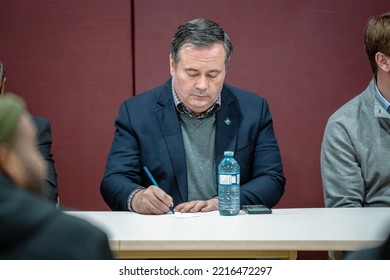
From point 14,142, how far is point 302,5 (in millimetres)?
2596

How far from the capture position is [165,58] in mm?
2982

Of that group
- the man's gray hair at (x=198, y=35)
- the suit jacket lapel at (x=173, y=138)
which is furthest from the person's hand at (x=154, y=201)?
the man's gray hair at (x=198, y=35)

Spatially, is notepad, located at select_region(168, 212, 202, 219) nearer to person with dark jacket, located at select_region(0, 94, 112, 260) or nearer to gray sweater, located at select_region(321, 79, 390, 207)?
gray sweater, located at select_region(321, 79, 390, 207)

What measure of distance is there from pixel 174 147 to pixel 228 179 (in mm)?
355

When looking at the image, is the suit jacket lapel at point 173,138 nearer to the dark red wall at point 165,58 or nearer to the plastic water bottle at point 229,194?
the plastic water bottle at point 229,194

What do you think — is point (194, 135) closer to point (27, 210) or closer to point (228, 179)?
point (228, 179)

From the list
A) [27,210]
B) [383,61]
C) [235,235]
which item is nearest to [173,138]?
[235,235]

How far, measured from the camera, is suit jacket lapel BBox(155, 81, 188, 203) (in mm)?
2223

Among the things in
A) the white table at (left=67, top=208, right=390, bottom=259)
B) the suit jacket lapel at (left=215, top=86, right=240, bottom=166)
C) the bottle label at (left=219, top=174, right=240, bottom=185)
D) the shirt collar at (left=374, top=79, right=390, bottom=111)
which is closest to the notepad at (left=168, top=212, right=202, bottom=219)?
the white table at (left=67, top=208, right=390, bottom=259)

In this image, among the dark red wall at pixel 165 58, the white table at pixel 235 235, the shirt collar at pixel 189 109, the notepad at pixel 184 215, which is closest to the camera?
the white table at pixel 235 235

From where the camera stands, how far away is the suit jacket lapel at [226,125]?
7.43 feet

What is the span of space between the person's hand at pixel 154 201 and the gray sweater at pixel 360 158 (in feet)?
2.18
